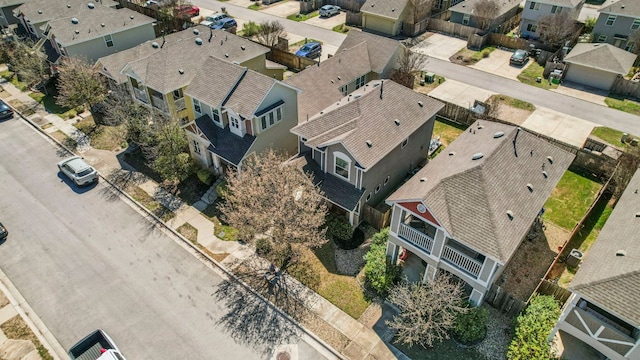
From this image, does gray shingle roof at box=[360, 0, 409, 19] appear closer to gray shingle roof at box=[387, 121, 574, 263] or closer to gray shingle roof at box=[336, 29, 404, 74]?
gray shingle roof at box=[336, 29, 404, 74]

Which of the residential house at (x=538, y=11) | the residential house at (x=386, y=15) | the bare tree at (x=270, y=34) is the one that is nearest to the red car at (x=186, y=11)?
the bare tree at (x=270, y=34)

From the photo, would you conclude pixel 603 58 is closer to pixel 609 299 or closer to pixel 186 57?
pixel 609 299

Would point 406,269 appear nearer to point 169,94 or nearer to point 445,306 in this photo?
point 445,306

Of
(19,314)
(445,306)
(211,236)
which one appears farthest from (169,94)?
(445,306)

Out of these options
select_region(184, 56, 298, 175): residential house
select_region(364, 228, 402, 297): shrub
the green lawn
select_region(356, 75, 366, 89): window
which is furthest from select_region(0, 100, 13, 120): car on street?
the green lawn

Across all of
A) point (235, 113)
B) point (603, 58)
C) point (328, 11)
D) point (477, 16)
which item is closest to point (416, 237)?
point (235, 113)

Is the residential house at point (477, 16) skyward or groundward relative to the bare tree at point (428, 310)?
skyward

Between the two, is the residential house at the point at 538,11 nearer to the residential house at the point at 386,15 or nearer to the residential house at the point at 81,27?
the residential house at the point at 386,15
